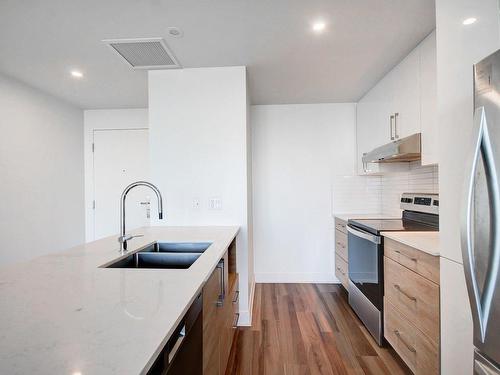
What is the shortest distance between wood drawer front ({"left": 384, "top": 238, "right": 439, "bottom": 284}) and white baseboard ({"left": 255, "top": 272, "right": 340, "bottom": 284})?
1.60 metres

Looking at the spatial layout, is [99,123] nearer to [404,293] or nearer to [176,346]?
[176,346]

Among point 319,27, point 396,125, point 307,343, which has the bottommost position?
point 307,343

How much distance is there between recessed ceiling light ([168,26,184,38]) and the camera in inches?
71.1

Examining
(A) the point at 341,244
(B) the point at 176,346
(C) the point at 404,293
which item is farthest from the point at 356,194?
(B) the point at 176,346

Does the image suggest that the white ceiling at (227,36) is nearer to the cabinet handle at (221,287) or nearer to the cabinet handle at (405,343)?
the cabinet handle at (221,287)

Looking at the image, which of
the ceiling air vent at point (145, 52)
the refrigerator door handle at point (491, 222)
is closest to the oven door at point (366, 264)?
the refrigerator door handle at point (491, 222)

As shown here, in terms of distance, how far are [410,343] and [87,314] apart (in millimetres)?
1841

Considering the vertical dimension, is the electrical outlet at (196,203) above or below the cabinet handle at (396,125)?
below

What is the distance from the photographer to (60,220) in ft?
10.8

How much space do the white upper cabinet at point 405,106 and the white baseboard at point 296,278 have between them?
4.82 ft

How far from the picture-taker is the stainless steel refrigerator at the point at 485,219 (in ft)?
2.62

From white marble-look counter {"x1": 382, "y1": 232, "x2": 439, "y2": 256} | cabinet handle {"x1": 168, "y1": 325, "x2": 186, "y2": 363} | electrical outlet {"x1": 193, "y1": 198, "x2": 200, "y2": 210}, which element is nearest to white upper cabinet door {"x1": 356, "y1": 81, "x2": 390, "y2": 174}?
white marble-look counter {"x1": 382, "y1": 232, "x2": 439, "y2": 256}

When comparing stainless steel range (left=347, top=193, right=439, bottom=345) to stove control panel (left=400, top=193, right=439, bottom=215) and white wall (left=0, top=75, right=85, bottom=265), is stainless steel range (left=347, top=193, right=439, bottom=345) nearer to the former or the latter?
stove control panel (left=400, top=193, right=439, bottom=215)

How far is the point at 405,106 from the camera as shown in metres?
2.19
